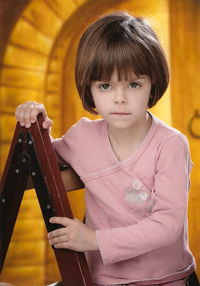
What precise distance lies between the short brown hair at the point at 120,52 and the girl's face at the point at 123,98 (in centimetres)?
2

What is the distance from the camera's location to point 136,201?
4.85 feet

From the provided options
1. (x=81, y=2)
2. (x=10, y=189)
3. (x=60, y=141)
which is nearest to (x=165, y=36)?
(x=81, y=2)

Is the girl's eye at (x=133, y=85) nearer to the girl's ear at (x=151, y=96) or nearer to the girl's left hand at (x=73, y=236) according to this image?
the girl's ear at (x=151, y=96)

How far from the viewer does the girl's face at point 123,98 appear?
1.39 meters

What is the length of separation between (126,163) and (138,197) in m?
0.09

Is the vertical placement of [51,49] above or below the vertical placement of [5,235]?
above

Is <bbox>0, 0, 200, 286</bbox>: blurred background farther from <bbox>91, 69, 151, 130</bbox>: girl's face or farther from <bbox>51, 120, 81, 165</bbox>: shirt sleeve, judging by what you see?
→ <bbox>91, 69, 151, 130</bbox>: girl's face

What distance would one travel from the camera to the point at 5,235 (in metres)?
1.46

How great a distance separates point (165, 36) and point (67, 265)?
3.44ft

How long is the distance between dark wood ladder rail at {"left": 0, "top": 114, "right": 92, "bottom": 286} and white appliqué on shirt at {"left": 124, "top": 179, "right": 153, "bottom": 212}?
17 cm

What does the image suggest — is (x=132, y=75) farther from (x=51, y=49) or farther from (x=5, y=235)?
(x=51, y=49)

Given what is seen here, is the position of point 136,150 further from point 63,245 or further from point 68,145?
point 63,245

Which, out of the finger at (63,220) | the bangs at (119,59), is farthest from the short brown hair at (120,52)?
the finger at (63,220)

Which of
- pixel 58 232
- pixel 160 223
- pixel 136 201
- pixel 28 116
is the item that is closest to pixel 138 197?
pixel 136 201
